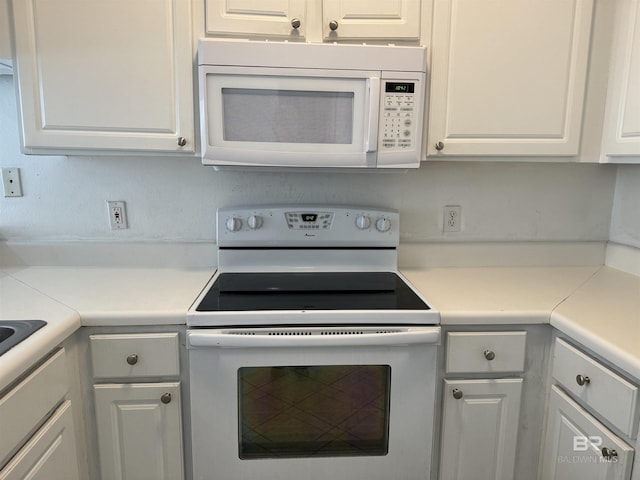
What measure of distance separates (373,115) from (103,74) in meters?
0.88

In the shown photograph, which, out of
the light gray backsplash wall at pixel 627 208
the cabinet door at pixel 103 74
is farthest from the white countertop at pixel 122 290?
the light gray backsplash wall at pixel 627 208

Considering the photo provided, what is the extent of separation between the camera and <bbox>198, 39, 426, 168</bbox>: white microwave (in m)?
1.39

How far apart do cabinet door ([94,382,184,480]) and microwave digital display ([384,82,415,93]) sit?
44.7 inches

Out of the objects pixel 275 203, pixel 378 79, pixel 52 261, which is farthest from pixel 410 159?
pixel 52 261

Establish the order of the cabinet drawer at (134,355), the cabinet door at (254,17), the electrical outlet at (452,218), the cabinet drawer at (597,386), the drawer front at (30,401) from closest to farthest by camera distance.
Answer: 1. the drawer front at (30,401)
2. the cabinet drawer at (597,386)
3. the cabinet drawer at (134,355)
4. the cabinet door at (254,17)
5. the electrical outlet at (452,218)

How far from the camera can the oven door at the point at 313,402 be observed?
129cm

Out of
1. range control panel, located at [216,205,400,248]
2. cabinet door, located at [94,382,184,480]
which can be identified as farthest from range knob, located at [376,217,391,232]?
cabinet door, located at [94,382,184,480]

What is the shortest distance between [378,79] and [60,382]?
1.28 meters

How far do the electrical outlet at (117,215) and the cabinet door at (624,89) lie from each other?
184 cm

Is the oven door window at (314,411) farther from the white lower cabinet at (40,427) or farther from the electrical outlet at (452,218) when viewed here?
the electrical outlet at (452,218)

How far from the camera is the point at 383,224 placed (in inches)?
68.2

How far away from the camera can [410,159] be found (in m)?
1.50

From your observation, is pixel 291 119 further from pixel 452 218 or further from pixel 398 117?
pixel 452 218

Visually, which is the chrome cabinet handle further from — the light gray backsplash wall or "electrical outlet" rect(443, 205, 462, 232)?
the light gray backsplash wall
